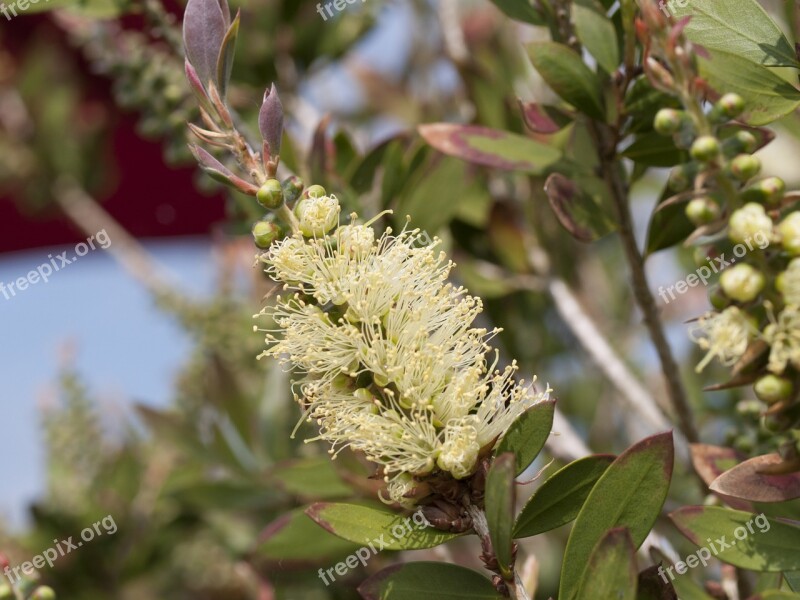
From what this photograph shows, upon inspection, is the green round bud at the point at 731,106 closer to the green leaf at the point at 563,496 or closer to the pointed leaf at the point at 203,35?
the green leaf at the point at 563,496

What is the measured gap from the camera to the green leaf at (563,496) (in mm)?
709

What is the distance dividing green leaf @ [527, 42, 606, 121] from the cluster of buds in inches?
7.8

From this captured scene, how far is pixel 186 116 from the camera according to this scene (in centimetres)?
120

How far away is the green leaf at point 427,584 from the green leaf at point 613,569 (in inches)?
4.4

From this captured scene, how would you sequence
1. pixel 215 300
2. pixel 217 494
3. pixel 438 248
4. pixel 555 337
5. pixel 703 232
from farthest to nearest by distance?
pixel 555 337
pixel 215 300
pixel 217 494
pixel 438 248
pixel 703 232

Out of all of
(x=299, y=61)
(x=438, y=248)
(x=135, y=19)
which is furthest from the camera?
(x=135, y=19)

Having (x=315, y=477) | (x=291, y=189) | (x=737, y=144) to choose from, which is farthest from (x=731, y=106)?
(x=315, y=477)

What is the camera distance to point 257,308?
1.73 metres

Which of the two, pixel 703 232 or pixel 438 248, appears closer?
pixel 703 232

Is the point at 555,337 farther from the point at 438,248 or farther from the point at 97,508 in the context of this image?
the point at 97,508

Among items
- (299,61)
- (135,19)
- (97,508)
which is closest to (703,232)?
(299,61)

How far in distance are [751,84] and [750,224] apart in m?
0.26

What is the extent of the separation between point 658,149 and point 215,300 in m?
1.01

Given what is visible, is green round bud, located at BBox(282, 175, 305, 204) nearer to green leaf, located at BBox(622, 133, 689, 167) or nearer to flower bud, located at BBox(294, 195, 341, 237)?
flower bud, located at BBox(294, 195, 341, 237)
